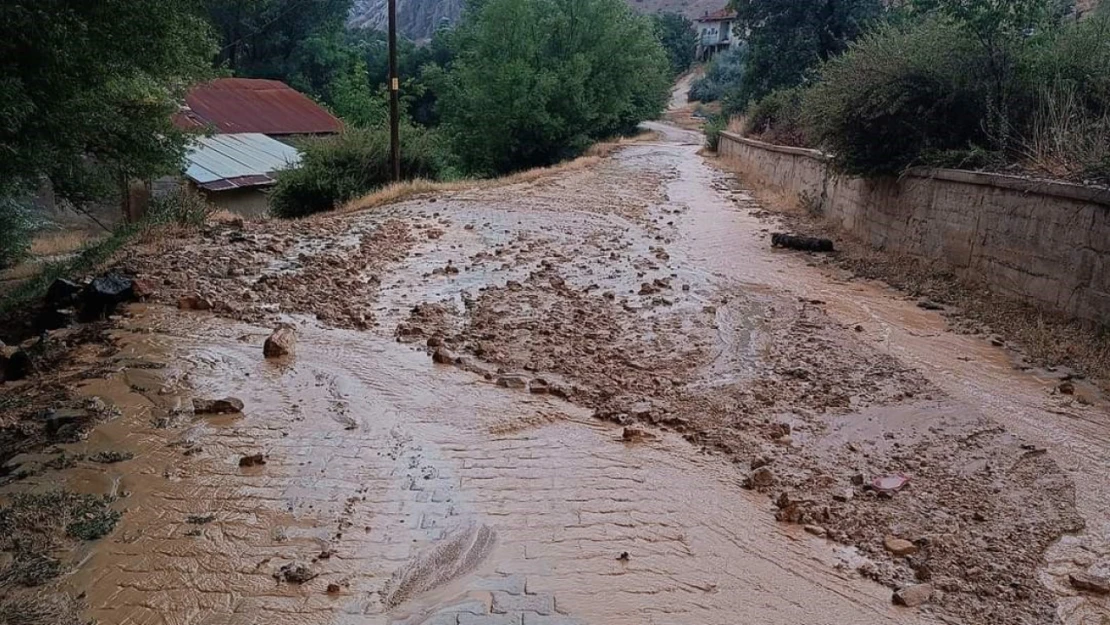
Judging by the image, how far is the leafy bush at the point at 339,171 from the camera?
21828 millimetres

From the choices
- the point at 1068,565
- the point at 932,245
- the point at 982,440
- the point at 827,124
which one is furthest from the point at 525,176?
the point at 1068,565

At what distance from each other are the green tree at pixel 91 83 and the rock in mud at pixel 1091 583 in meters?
8.56

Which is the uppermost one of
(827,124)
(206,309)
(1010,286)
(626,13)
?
(626,13)

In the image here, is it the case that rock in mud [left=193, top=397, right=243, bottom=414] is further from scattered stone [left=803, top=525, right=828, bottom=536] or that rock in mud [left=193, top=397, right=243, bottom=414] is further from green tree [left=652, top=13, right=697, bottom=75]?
green tree [left=652, top=13, right=697, bottom=75]

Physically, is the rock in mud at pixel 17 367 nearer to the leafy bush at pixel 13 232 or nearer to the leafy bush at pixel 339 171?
the leafy bush at pixel 13 232

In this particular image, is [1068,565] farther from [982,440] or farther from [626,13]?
[626,13]

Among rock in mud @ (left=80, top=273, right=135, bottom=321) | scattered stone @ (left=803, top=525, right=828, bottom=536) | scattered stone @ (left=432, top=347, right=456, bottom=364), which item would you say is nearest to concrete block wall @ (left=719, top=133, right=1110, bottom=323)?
scattered stone @ (left=803, top=525, right=828, bottom=536)

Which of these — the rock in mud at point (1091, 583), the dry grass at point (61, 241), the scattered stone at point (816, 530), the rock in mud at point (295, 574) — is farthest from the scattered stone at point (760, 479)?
the dry grass at point (61, 241)

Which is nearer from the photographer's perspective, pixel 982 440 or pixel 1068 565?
pixel 1068 565

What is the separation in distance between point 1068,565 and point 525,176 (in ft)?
69.8

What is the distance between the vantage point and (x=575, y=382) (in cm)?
722

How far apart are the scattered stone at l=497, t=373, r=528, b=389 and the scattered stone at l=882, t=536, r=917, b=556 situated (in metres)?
3.34

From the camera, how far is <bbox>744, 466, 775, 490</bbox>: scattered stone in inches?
212

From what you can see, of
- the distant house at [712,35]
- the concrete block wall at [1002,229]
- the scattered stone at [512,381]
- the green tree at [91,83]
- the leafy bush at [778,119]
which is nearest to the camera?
the scattered stone at [512,381]
